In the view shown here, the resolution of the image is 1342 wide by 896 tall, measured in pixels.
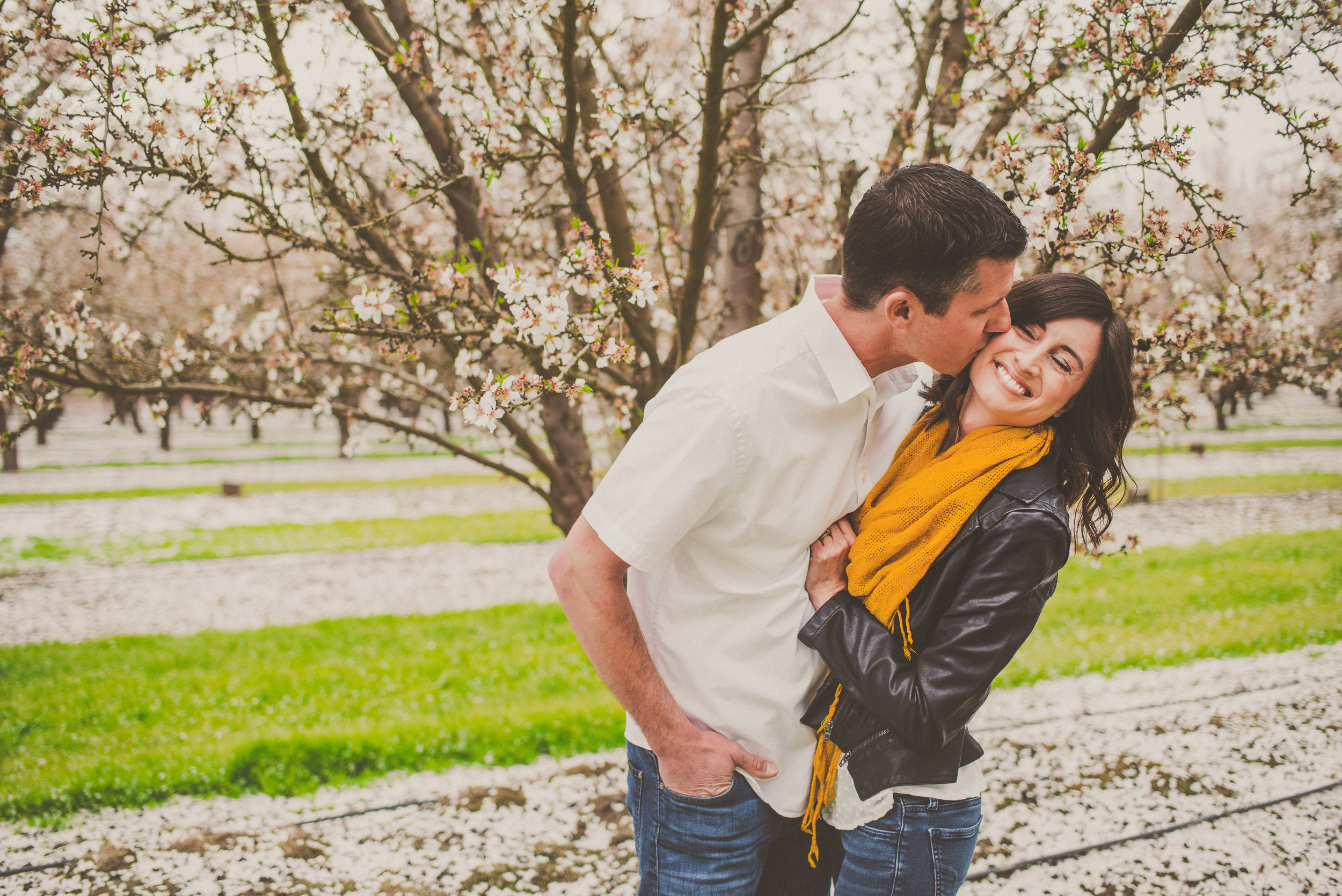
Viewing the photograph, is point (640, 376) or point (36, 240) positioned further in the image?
point (36, 240)

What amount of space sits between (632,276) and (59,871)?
4035mm

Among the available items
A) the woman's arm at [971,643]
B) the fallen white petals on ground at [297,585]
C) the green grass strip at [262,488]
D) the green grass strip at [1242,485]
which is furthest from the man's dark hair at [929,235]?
the green grass strip at [1242,485]

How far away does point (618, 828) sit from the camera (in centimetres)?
405

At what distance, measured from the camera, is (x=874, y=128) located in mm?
5832

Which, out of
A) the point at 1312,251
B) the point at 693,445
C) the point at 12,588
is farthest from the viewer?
the point at 12,588

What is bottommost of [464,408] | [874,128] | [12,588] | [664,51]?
[12,588]

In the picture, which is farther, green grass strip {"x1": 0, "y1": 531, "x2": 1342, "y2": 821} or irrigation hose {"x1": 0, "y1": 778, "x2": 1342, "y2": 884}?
green grass strip {"x1": 0, "y1": 531, "x2": 1342, "y2": 821}

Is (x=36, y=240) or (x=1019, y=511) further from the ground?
(x=36, y=240)

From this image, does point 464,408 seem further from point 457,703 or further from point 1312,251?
point 1312,251

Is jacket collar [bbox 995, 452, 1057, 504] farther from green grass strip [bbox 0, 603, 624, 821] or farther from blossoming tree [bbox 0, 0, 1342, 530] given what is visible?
green grass strip [bbox 0, 603, 624, 821]

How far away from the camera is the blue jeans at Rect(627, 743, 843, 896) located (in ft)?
5.55

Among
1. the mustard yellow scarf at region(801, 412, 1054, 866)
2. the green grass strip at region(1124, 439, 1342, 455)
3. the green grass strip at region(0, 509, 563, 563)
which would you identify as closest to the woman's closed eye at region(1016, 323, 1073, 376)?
the mustard yellow scarf at region(801, 412, 1054, 866)

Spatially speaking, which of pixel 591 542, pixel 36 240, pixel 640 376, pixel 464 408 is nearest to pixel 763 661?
pixel 591 542

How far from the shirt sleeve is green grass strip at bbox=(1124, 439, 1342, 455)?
25317 millimetres
